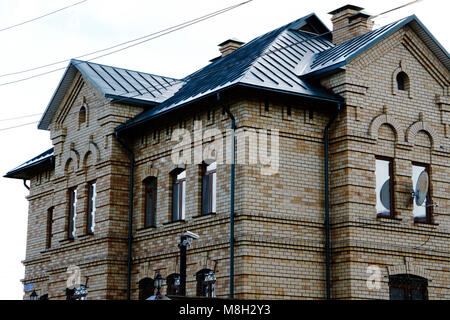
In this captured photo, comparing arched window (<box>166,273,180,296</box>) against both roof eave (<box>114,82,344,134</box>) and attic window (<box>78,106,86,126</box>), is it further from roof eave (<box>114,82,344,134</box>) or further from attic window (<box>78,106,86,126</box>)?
attic window (<box>78,106,86,126</box>)

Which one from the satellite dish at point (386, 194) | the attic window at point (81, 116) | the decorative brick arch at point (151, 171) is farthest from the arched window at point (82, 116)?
the satellite dish at point (386, 194)

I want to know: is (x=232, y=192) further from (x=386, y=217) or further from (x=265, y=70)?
(x=386, y=217)

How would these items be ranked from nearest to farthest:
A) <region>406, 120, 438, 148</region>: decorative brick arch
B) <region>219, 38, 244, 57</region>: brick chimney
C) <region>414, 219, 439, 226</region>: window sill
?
<region>414, 219, 439, 226</region>: window sill, <region>406, 120, 438, 148</region>: decorative brick arch, <region>219, 38, 244, 57</region>: brick chimney

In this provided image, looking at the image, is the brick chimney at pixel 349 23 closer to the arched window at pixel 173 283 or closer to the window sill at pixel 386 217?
the window sill at pixel 386 217

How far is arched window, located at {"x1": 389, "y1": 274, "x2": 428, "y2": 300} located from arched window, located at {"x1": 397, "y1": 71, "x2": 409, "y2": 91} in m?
4.66

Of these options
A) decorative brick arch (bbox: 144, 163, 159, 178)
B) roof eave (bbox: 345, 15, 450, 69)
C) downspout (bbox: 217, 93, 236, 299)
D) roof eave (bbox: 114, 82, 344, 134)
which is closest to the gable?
roof eave (bbox: 345, 15, 450, 69)

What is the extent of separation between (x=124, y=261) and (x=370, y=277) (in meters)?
6.68

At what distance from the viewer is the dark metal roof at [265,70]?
1833 centimetres

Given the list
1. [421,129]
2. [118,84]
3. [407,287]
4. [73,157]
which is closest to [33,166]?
[73,157]

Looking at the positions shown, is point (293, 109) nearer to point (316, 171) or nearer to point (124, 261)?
point (316, 171)

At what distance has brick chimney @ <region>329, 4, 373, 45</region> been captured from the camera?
69.0 ft

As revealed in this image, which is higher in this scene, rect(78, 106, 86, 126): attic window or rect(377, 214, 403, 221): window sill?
rect(78, 106, 86, 126): attic window

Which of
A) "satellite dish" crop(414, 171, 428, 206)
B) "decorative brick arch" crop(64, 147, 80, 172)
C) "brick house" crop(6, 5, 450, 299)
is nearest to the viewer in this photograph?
"brick house" crop(6, 5, 450, 299)
